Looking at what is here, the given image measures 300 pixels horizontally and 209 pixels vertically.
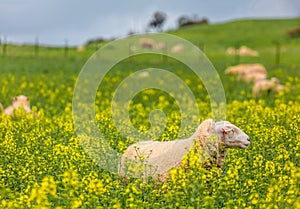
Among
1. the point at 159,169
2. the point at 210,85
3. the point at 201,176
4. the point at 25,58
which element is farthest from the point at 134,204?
the point at 25,58

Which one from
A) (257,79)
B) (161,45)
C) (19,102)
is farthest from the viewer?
(161,45)

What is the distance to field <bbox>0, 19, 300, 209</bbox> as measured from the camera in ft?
31.3

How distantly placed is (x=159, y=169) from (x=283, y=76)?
2514cm

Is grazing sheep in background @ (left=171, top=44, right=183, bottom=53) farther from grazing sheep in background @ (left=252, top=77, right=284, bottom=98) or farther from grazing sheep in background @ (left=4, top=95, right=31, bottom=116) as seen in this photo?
grazing sheep in background @ (left=4, top=95, right=31, bottom=116)

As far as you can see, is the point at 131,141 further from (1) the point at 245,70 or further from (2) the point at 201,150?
(1) the point at 245,70

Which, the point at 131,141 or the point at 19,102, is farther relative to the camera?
the point at 19,102

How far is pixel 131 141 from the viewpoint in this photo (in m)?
14.9

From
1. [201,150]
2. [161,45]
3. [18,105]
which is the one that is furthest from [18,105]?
[161,45]

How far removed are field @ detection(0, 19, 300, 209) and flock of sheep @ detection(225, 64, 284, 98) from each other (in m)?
0.41

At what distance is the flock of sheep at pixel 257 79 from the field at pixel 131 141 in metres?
0.41

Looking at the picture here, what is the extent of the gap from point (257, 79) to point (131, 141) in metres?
20.2

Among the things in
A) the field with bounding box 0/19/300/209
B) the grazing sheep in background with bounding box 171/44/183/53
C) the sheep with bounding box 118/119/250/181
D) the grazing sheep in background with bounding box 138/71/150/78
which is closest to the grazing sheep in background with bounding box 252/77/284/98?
the field with bounding box 0/19/300/209

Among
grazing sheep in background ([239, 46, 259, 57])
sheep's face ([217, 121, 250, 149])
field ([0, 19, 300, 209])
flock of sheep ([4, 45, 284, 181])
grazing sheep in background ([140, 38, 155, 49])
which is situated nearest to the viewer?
field ([0, 19, 300, 209])

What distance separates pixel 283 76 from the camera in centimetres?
3612
